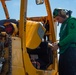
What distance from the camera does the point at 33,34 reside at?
179 inches

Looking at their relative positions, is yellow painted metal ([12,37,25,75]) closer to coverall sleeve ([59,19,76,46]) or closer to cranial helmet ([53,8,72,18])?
coverall sleeve ([59,19,76,46])

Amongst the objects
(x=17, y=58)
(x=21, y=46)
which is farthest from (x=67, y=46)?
(x=17, y=58)

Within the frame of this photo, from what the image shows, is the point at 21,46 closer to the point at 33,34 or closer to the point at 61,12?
the point at 33,34

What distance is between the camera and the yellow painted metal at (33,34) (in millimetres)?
4512

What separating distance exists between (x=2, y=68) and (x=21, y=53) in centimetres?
37

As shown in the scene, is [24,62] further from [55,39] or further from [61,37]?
[55,39]

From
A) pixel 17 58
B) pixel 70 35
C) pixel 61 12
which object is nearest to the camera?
pixel 17 58

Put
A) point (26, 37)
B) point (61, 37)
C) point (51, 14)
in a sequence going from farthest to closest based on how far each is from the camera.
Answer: point (51, 14), point (61, 37), point (26, 37)

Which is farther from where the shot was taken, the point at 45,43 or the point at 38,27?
the point at 45,43

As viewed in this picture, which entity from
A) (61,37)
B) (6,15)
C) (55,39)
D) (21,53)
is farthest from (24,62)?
(6,15)

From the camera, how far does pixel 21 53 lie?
4285 mm

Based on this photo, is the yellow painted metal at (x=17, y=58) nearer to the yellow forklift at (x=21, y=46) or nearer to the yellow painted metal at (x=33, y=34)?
the yellow forklift at (x=21, y=46)

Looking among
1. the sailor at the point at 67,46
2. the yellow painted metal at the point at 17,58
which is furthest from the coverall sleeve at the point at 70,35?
the yellow painted metal at the point at 17,58

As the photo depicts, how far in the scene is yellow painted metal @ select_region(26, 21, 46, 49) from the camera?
14.8ft
